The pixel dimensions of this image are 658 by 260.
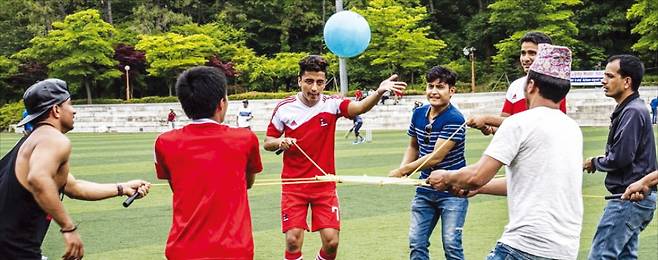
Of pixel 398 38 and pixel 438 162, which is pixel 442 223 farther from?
pixel 398 38

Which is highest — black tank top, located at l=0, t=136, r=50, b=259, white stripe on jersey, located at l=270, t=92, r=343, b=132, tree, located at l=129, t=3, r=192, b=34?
tree, located at l=129, t=3, r=192, b=34

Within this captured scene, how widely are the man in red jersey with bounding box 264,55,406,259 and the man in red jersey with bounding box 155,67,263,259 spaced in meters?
2.52

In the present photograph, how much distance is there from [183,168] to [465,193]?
166 cm

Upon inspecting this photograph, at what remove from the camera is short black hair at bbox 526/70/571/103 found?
168 inches

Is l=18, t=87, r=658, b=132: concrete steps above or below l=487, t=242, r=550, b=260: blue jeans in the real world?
below

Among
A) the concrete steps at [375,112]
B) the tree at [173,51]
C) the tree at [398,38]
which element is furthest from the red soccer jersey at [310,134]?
the tree at [173,51]

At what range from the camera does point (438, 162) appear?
6.88 meters

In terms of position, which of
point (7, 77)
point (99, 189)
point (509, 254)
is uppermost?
point (99, 189)

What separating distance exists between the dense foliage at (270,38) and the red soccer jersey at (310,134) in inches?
1682

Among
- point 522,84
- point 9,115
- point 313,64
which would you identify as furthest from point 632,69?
point 9,115

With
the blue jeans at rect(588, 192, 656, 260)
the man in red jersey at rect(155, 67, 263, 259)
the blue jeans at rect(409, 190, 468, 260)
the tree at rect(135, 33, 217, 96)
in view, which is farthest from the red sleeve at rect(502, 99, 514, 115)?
the tree at rect(135, 33, 217, 96)

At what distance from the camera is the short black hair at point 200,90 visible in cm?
458

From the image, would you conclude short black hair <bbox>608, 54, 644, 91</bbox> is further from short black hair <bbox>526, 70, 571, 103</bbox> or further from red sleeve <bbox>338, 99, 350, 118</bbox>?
red sleeve <bbox>338, 99, 350, 118</bbox>

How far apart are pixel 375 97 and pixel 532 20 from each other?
46.2 metres
